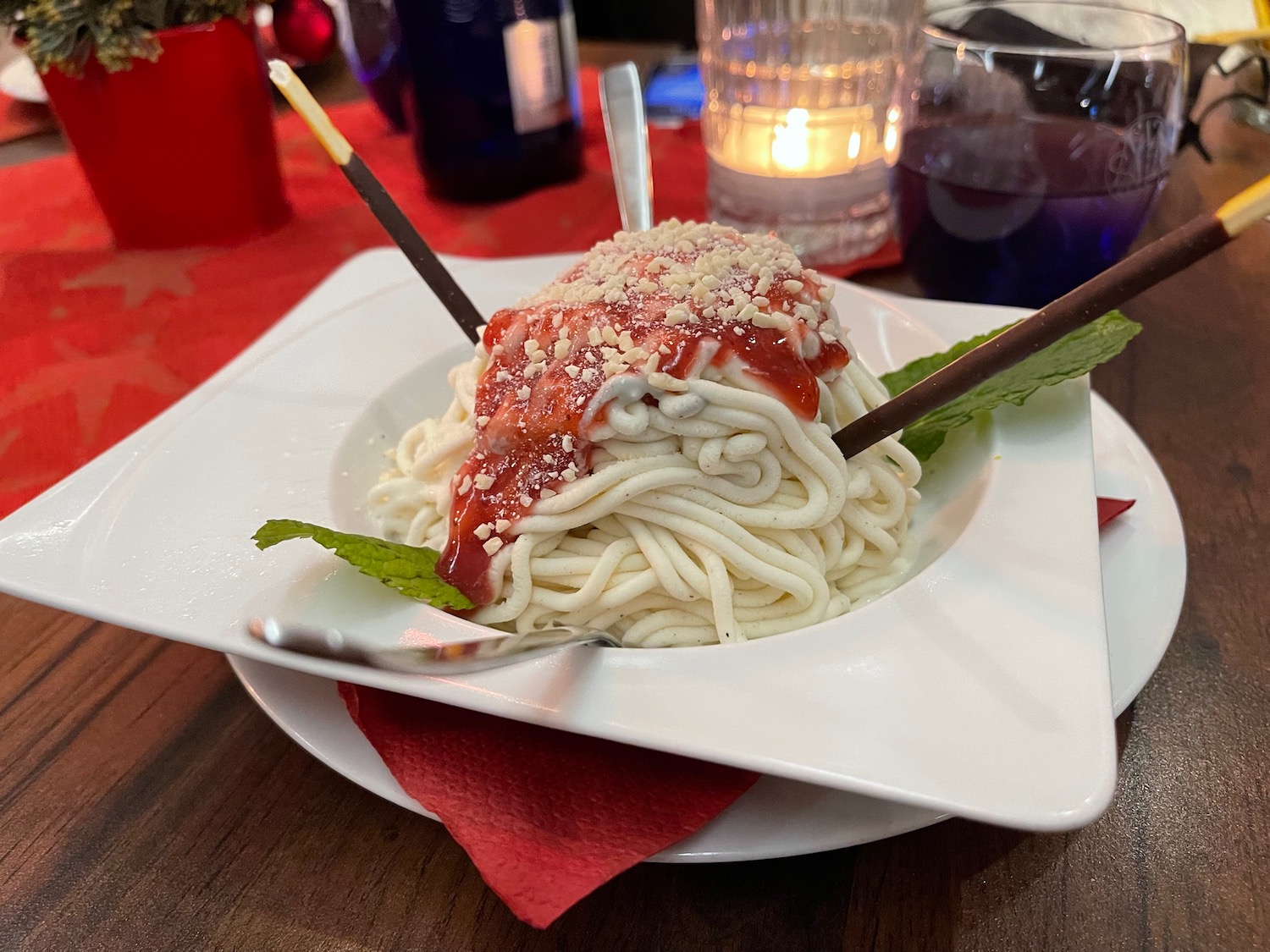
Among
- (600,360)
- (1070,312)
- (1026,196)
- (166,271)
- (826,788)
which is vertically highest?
(1070,312)

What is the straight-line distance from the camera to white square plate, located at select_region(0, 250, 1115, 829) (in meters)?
0.78

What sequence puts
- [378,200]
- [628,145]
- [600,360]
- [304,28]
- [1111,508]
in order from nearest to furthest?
[600,360], [1111,508], [378,200], [628,145], [304,28]

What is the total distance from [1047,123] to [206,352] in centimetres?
187

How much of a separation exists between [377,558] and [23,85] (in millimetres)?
3372

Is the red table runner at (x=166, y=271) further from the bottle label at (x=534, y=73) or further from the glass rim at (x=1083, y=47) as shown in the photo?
the glass rim at (x=1083, y=47)

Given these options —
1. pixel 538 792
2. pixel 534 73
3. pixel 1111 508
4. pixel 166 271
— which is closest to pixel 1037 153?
pixel 1111 508

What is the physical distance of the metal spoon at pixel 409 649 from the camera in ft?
2.89

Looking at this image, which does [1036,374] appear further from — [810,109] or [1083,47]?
[810,109]

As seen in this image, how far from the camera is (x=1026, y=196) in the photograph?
1.78 meters

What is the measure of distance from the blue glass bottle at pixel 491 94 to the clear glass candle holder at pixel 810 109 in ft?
1.49

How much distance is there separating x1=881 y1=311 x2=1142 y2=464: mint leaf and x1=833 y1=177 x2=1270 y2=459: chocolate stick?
0.13 meters

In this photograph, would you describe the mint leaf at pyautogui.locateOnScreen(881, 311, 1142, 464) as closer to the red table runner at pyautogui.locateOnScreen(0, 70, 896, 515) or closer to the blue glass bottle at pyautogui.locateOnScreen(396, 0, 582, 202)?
the red table runner at pyautogui.locateOnScreen(0, 70, 896, 515)

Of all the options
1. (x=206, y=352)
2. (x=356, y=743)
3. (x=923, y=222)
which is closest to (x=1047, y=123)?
(x=923, y=222)

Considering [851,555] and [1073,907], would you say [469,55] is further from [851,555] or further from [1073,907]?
[1073,907]
